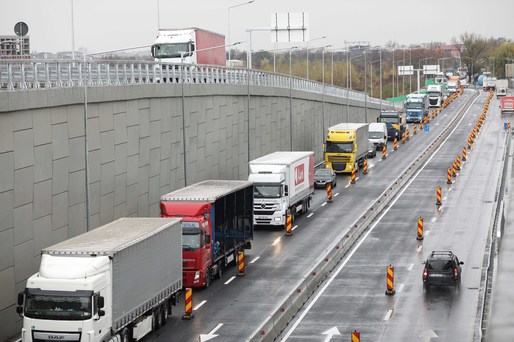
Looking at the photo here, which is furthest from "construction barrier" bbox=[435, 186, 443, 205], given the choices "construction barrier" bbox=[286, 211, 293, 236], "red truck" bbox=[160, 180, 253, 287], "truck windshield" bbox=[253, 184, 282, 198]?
"red truck" bbox=[160, 180, 253, 287]

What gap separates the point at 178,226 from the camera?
3675cm

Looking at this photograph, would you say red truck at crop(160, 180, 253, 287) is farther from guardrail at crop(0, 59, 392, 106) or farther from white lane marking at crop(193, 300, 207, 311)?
guardrail at crop(0, 59, 392, 106)

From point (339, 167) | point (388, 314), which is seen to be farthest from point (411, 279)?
point (339, 167)

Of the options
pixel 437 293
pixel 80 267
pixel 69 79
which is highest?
pixel 69 79

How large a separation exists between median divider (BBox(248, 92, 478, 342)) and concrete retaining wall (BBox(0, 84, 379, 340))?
28.7 ft

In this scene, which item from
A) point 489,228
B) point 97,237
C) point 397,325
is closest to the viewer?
point 97,237

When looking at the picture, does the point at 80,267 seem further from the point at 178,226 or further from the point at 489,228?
the point at 489,228

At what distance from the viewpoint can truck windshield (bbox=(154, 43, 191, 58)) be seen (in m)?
72.8

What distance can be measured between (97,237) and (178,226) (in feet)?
14.8

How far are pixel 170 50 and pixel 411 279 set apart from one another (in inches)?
1384

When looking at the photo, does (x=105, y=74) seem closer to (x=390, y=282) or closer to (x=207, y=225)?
(x=207, y=225)

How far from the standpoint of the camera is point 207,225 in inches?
1625

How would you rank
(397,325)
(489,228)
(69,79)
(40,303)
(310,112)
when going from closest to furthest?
(40,303) → (397,325) → (69,79) → (489,228) → (310,112)

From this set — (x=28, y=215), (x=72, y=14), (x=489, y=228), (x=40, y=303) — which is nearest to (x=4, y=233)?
(x=28, y=215)
